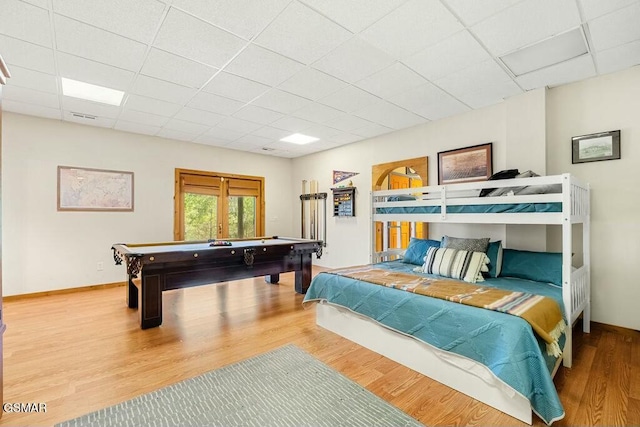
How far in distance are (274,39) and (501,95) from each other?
2.78 metres

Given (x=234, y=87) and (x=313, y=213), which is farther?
(x=313, y=213)

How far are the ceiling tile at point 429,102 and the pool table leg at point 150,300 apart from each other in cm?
343

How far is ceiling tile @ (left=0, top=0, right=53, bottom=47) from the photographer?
203 cm

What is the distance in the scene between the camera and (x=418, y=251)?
374 centimetres

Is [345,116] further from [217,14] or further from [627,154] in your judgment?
[627,154]

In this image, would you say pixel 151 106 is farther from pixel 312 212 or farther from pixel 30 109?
pixel 312 212

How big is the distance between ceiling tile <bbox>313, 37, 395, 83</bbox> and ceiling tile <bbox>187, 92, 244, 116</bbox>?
1.40 m

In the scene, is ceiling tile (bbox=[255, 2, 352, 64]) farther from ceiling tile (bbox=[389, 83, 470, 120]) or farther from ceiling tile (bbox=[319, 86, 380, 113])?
ceiling tile (bbox=[389, 83, 470, 120])

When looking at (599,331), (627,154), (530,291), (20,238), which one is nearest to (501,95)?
(627,154)

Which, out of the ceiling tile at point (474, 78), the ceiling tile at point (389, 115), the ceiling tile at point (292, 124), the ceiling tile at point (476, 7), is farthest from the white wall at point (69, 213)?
the ceiling tile at point (476, 7)


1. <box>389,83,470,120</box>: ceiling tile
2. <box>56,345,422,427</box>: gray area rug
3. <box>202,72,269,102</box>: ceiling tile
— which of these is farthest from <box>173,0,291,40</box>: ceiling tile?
<box>56,345,422,427</box>: gray area rug

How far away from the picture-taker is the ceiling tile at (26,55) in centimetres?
243

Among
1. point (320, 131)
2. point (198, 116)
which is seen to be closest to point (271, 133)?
point (320, 131)

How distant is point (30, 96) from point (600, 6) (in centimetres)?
565
